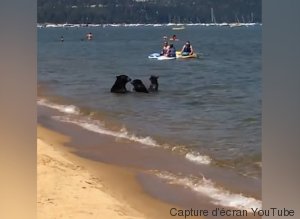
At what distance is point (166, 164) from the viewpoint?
3742mm

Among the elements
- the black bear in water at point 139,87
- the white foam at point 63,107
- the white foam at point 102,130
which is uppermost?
the black bear in water at point 139,87

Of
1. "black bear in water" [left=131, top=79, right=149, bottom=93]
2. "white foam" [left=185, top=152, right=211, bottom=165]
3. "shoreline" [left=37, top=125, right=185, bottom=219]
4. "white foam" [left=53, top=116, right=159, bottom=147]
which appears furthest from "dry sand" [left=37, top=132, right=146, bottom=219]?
"black bear in water" [left=131, top=79, right=149, bottom=93]

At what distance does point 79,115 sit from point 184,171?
2.71 metres

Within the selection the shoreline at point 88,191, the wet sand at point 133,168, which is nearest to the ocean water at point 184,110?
the wet sand at point 133,168

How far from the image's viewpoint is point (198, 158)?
3.92 metres

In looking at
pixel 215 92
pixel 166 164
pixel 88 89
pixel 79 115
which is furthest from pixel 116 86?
pixel 166 164

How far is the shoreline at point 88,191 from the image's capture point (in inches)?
97.8

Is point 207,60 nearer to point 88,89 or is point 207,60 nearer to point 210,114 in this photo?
point 88,89

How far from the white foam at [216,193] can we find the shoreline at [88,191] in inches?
9.1

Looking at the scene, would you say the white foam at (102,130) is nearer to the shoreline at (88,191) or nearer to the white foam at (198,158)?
the white foam at (198,158)

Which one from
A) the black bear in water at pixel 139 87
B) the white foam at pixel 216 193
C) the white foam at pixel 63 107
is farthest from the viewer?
the black bear in water at pixel 139 87

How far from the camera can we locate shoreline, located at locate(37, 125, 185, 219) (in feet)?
8.15

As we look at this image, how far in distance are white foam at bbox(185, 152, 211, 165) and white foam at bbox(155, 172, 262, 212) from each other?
1.53 ft

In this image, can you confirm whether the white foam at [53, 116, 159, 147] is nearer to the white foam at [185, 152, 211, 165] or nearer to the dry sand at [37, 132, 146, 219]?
the white foam at [185, 152, 211, 165]
